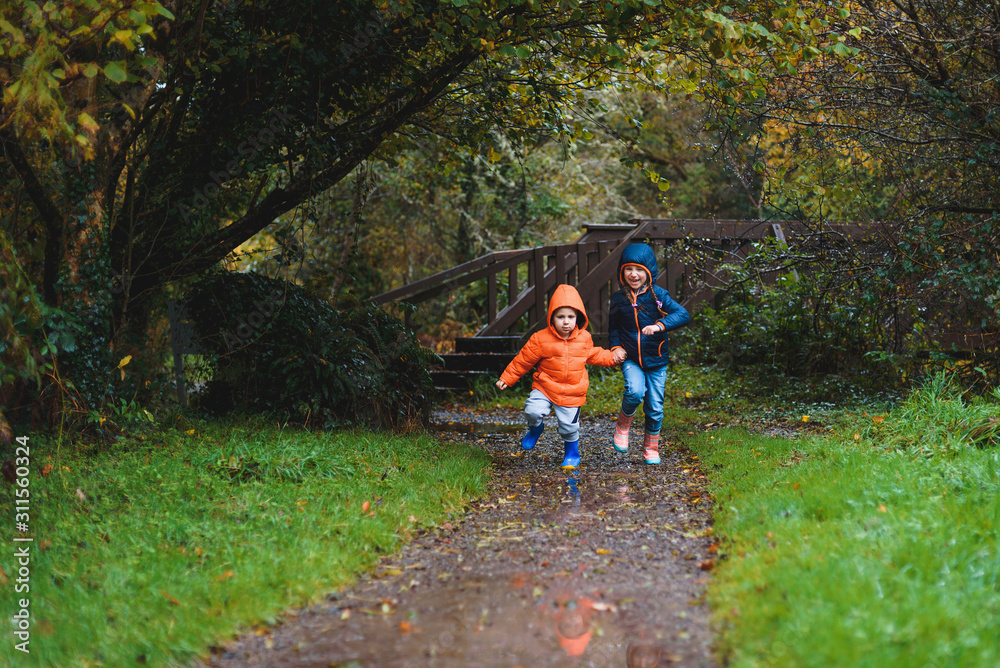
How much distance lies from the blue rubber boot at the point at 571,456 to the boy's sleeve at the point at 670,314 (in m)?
1.25

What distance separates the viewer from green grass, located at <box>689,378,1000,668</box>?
8.62 ft

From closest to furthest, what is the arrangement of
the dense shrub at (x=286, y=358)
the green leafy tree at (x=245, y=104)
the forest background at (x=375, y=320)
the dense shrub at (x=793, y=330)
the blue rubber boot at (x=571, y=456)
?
1. the forest background at (x=375, y=320)
2. the green leafy tree at (x=245, y=104)
3. the blue rubber boot at (x=571, y=456)
4. the dense shrub at (x=286, y=358)
5. the dense shrub at (x=793, y=330)

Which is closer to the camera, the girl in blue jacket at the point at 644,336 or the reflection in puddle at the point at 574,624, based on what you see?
the reflection in puddle at the point at 574,624

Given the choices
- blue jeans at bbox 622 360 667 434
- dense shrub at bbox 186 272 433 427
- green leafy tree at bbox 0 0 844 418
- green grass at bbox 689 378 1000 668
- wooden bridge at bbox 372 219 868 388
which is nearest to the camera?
green grass at bbox 689 378 1000 668

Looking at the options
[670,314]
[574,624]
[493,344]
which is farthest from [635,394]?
[493,344]

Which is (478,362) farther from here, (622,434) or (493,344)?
(622,434)

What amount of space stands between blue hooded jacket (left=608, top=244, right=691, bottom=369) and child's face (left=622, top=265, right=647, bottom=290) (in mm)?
34

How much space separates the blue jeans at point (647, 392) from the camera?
6.41 meters

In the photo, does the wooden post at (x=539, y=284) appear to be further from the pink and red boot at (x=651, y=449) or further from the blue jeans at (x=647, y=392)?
the pink and red boot at (x=651, y=449)

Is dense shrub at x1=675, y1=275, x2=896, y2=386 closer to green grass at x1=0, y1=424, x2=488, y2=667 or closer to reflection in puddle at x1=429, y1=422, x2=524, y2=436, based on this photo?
reflection in puddle at x1=429, y1=422, x2=524, y2=436

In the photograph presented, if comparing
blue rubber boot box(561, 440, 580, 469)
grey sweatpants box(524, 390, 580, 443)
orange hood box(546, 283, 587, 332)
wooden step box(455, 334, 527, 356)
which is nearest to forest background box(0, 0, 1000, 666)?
grey sweatpants box(524, 390, 580, 443)

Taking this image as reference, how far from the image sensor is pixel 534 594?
11.6ft

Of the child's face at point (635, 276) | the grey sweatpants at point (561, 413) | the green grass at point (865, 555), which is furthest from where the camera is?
the child's face at point (635, 276)

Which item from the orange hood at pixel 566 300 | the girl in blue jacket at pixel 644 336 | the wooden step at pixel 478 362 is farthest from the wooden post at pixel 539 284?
the orange hood at pixel 566 300
